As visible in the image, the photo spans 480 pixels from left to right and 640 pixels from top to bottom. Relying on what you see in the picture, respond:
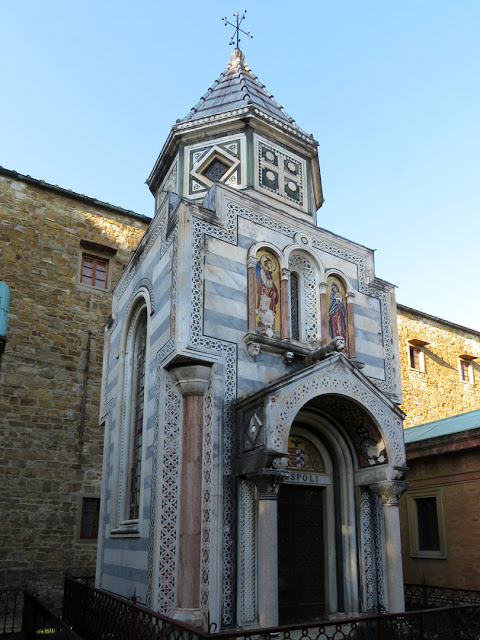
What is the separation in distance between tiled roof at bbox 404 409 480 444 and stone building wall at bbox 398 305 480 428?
8.84m

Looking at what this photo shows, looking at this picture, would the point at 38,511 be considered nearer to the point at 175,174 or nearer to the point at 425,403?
the point at 175,174

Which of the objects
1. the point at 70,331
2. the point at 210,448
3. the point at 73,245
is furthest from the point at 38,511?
the point at 210,448

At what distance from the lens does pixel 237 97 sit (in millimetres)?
14539

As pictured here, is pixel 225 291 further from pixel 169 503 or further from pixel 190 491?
pixel 169 503

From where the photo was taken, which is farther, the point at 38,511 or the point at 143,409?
the point at 38,511

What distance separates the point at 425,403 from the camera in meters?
27.1

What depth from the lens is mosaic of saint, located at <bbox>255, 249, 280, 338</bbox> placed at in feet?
34.9

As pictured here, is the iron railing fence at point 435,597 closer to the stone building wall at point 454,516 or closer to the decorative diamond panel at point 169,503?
the stone building wall at point 454,516

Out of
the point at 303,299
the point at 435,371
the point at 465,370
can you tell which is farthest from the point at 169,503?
the point at 465,370

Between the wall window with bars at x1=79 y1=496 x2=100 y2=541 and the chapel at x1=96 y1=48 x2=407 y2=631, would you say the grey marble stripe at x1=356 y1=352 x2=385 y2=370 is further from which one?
the wall window with bars at x1=79 y1=496 x2=100 y2=541

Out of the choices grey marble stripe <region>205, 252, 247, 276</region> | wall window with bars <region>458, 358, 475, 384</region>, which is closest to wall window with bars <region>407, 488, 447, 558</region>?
grey marble stripe <region>205, 252, 247, 276</region>

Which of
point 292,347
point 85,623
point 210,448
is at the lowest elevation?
point 85,623

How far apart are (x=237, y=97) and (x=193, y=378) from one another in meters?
8.18

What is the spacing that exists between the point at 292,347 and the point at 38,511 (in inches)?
397
